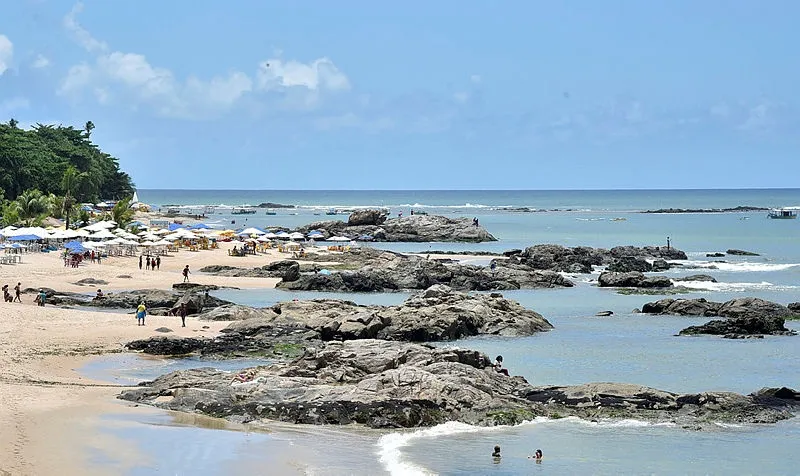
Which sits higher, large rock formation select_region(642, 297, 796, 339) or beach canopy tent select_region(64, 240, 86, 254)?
beach canopy tent select_region(64, 240, 86, 254)

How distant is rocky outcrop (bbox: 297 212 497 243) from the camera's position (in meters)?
95.0

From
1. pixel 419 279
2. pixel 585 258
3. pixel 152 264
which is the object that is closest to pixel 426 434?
pixel 419 279

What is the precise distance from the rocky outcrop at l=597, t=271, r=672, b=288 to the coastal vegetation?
1413 inches

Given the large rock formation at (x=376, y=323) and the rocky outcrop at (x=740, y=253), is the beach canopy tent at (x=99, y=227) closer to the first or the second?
the large rock formation at (x=376, y=323)

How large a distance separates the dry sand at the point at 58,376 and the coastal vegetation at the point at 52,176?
24555mm

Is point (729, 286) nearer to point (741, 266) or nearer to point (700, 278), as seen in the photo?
point (700, 278)

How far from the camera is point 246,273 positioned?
2269 inches

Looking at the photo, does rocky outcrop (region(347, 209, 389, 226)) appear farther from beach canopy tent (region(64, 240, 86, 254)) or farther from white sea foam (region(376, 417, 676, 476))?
white sea foam (region(376, 417, 676, 476))

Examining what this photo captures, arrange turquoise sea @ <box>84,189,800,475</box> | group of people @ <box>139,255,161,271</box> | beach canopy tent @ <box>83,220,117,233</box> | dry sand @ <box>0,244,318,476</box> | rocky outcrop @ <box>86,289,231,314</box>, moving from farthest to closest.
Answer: beach canopy tent @ <box>83,220,117,233</box> → group of people @ <box>139,255,161,271</box> → rocky outcrop @ <box>86,289,231,314</box> → turquoise sea @ <box>84,189,800,475</box> → dry sand @ <box>0,244,318,476</box>

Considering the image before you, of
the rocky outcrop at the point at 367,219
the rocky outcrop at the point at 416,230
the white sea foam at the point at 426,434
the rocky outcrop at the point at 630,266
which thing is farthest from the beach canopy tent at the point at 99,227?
the white sea foam at the point at 426,434

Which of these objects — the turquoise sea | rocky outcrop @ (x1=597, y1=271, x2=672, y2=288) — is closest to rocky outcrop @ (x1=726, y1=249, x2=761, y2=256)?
the turquoise sea

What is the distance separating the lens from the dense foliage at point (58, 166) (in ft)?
298

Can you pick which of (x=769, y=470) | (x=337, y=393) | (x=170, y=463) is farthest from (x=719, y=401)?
(x=170, y=463)

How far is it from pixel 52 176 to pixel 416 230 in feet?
116
